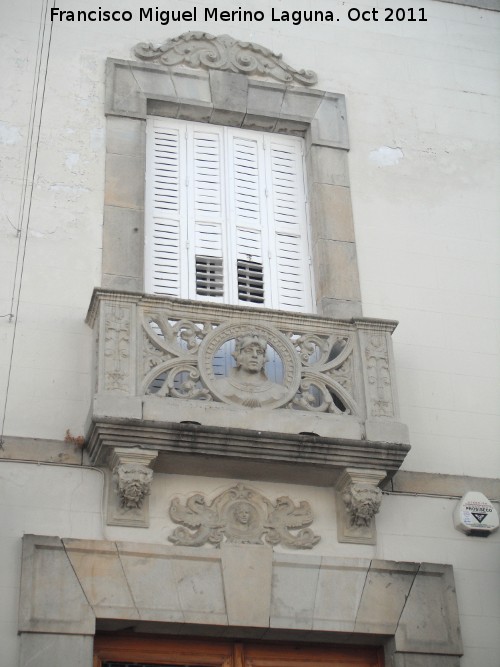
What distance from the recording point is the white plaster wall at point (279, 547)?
10.4 metres

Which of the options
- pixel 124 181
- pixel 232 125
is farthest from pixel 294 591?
pixel 232 125

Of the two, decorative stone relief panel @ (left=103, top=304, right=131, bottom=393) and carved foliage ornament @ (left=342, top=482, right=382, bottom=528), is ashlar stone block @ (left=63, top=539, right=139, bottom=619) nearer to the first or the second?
decorative stone relief panel @ (left=103, top=304, right=131, bottom=393)

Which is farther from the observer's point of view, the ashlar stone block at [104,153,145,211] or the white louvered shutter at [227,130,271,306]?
the white louvered shutter at [227,130,271,306]

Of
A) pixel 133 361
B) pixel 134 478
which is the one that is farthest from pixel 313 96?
pixel 134 478

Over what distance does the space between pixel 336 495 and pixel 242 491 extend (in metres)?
0.83

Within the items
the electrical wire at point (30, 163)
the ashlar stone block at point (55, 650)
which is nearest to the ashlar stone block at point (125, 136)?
the electrical wire at point (30, 163)

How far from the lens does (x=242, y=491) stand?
10945 mm

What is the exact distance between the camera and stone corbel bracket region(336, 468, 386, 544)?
1088 centimetres

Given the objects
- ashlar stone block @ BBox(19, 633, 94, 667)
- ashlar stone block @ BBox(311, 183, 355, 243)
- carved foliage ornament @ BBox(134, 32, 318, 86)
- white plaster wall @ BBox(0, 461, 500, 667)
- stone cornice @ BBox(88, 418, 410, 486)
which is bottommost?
ashlar stone block @ BBox(19, 633, 94, 667)

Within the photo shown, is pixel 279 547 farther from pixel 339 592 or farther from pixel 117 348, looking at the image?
pixel 117 348

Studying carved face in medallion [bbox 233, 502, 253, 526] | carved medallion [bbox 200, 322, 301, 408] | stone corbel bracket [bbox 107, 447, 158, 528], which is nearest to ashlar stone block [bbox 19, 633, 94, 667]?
stone corbel bracket [bbox 107, 447, 158, 528]

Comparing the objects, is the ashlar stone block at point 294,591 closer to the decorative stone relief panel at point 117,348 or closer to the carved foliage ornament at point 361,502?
the carved foliage ornament at point 361,502

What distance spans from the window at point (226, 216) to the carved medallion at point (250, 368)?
919 mm

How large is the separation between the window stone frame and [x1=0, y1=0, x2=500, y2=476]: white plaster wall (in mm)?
153
